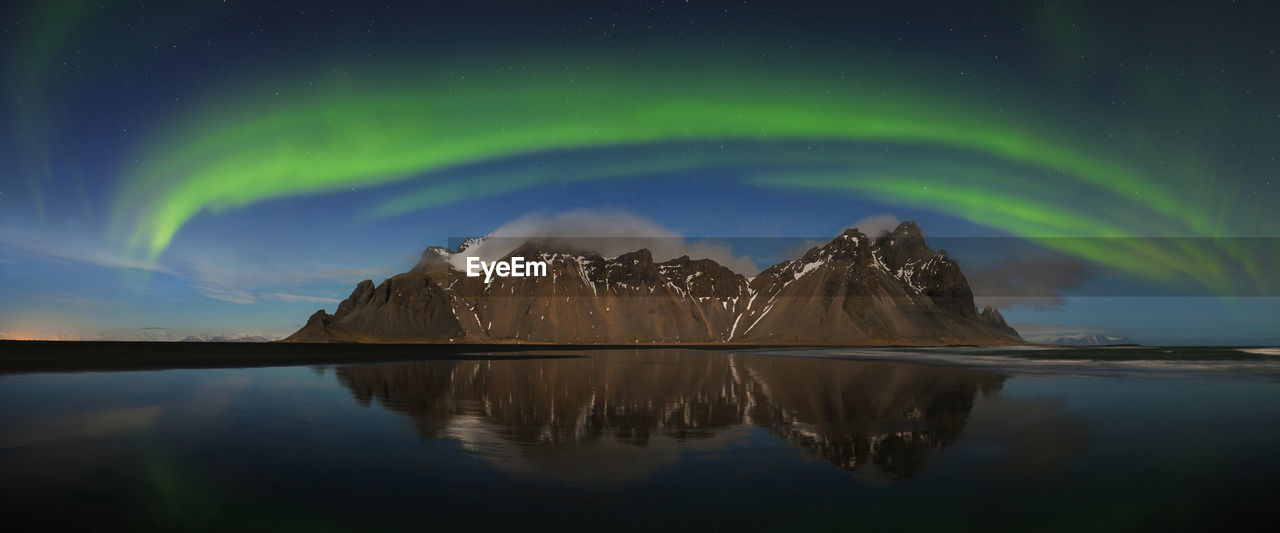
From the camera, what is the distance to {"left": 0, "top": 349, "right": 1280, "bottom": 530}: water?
12.9m

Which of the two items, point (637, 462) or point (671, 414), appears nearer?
point (637, 462)

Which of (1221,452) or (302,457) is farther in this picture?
(1221,452)

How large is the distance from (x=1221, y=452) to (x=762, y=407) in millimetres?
16414

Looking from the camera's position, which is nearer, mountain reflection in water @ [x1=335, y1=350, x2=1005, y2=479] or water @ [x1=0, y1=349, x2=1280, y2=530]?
water @ [x1=0, y1=349, x2=1280, y2=530]

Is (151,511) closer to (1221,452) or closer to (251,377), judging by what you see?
(1221,452)

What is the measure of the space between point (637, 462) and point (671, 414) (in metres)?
10.6

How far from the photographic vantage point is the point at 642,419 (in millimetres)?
26547

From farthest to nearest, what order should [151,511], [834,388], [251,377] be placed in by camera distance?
1. [251,377]
2. [834,388]
3. [151,511]

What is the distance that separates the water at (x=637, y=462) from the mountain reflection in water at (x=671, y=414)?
0.18 m

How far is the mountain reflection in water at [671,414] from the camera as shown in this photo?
770 inches

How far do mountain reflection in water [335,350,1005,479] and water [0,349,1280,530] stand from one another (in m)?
0.18

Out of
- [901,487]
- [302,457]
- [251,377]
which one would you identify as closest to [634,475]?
[901,487]

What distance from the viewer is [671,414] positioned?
2828 centimetres

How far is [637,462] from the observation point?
58.4 feet
